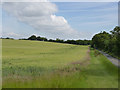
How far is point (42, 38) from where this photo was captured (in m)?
190

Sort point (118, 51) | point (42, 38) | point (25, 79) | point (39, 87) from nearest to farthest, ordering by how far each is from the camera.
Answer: point (39, 87)
point (25, 79)
point (118, 51)
point (42, 38)

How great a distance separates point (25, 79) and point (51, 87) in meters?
3.18

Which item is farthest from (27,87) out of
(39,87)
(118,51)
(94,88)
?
(118,51)

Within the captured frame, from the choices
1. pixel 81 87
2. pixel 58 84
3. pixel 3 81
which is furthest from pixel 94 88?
pixel 3 81

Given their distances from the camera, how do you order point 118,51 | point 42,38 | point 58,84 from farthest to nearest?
point 42,38, point 118,51, point 58,84

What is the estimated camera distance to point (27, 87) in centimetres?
1134

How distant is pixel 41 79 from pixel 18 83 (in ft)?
6.93

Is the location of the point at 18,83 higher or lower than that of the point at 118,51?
lower

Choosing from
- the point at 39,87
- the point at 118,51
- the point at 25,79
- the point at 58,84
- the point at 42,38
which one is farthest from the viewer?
the point at 42,38

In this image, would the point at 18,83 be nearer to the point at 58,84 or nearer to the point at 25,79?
the point at 25,79

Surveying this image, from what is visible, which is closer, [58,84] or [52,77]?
[58,84]

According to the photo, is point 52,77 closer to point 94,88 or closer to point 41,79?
point 41,79

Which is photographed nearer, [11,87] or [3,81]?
[11,87]

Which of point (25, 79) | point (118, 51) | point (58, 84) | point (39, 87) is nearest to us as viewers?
point (39, 87)
